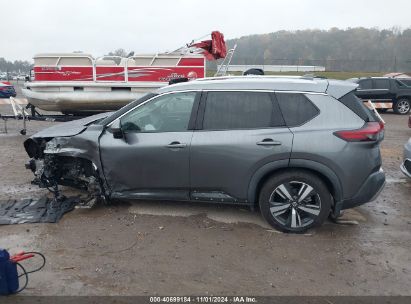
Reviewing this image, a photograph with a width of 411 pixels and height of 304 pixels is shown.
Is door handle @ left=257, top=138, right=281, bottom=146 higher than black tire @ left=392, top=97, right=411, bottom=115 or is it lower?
higher

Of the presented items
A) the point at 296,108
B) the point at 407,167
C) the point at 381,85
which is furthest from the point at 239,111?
the point at 381,85

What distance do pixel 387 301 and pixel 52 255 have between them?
3.04 m

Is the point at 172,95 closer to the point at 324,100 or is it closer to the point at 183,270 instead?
the point at 324,100

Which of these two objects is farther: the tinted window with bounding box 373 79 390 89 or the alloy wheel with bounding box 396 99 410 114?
the alloy wheel with bounding box 396 99 410 114

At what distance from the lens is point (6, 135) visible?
10.2m

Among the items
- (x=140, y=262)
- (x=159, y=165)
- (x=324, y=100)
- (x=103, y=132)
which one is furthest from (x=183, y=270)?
(x=324, y=100)

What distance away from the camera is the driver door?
14.3ft

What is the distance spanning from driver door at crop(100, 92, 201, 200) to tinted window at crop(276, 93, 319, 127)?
979 millimetres

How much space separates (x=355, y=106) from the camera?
4.13 metres

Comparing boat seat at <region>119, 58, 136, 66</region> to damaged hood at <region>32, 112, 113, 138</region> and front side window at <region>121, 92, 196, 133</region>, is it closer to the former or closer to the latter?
damaged hood at <region>32, 112, 113, 138</region>

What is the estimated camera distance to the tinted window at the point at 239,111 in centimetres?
423

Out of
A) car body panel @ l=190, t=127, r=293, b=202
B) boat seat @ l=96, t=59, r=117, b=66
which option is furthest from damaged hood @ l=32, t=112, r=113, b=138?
boat seat @ l=96, t=59, r=117, b=66

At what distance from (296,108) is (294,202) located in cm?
102

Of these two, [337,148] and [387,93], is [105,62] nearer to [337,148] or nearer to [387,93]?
[337,148]
